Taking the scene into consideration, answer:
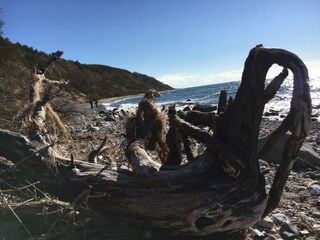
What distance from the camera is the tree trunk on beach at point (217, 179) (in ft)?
10.7

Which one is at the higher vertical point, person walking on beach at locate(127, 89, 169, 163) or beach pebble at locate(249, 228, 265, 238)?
person walking on beach at locate(127, 89, 169, 163)

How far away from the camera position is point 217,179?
133 inches

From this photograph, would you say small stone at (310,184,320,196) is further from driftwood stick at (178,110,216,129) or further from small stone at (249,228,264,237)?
driftwood stick at (178,110,216,129)

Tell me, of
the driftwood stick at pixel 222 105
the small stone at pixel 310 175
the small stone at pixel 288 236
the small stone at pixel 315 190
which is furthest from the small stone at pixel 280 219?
the small stone at pixel 310 175

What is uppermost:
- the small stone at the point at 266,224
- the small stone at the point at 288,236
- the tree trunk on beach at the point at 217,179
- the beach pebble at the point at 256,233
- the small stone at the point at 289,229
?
the tree trunk on beach at the point at 217,179

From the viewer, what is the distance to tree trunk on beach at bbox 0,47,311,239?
3273mm

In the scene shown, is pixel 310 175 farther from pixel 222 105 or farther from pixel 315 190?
pixel 222 105

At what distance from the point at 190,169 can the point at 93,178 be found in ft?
3.34

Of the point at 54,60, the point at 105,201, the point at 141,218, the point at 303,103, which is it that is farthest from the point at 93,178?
the point at 54,60

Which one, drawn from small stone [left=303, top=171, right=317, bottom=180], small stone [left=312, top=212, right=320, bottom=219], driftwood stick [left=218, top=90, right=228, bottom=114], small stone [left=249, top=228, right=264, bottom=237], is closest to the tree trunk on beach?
driftwood stick [left=218, top=90, right=228, bottom=114]

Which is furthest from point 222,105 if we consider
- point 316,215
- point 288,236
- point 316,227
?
point 316,215

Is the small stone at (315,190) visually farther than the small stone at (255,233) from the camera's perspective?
Yes

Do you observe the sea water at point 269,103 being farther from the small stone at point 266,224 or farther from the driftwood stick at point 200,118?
the small stone at point 266,224

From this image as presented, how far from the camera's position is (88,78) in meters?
82.5
